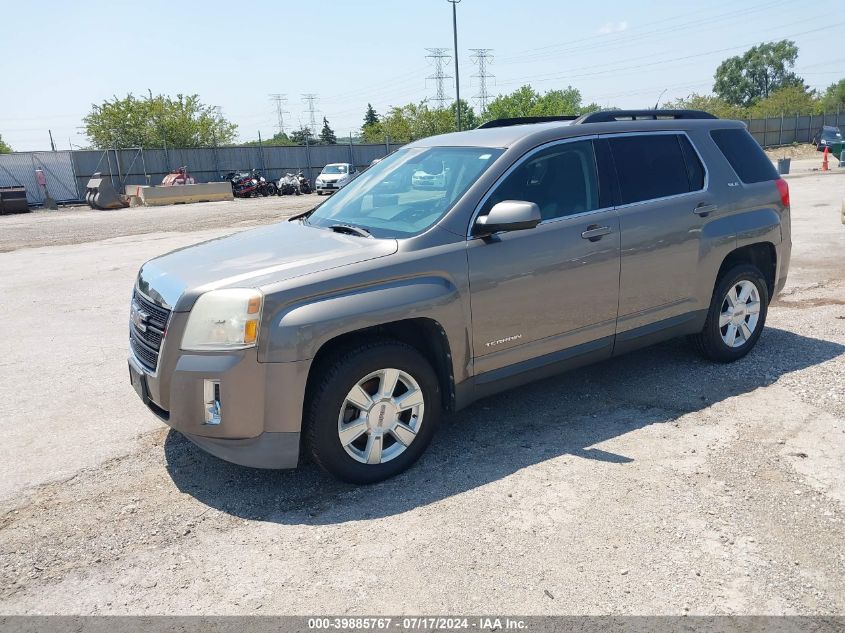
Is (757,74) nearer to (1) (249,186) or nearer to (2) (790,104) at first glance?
(2) (790,104)

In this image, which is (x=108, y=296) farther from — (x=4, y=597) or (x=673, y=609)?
(x=673, y=609)

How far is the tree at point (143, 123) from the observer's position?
57.7 meters

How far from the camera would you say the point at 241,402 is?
3455 mm

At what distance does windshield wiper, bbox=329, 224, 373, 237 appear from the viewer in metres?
4.14

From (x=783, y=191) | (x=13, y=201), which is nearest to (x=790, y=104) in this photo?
(x=13, y=201)

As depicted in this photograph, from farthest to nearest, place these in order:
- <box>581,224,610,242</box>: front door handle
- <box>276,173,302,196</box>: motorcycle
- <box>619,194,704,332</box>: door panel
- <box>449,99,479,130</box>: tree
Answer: <box>449,99,479,130</box>: tree → <box>276,173,302,196</box>: motorcycle → <box>619,194,704,332</box>: door panel → <box>581,224,610,242</box>: front door handle

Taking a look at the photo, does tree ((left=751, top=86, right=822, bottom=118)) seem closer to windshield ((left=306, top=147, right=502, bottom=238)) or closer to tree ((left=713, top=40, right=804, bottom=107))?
tree ((left=713, top=40, right=804, bottom=107))

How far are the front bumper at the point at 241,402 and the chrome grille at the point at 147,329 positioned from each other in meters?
0.14

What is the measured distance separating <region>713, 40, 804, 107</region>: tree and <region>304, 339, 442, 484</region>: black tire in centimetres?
14241

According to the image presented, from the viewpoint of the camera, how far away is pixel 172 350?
356cm

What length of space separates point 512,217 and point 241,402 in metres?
1.75

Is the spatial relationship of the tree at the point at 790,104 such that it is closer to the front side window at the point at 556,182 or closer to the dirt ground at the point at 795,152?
the dirt ground at the point at 795,152

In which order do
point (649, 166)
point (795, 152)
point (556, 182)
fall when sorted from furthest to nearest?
point (795, 152) → point (649, 166) → point (556, 182)

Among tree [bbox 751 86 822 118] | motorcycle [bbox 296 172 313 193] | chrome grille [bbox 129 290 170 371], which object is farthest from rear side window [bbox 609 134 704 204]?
tree [bbox 751 86 822 118]
